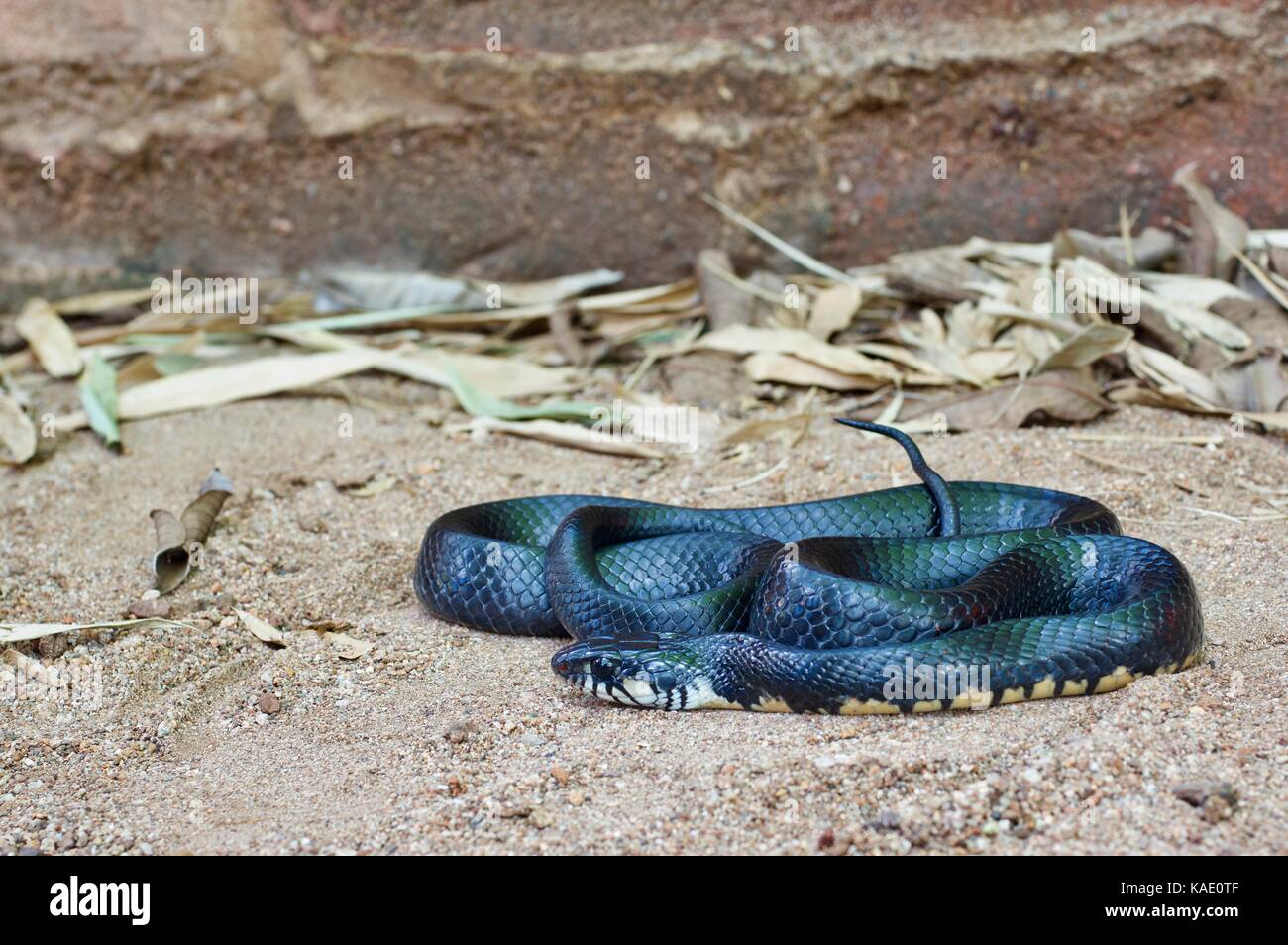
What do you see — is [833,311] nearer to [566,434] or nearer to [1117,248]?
[1117,248]

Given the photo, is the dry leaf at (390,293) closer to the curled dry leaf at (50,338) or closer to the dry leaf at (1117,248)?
the curled dry leaf at (50,338)

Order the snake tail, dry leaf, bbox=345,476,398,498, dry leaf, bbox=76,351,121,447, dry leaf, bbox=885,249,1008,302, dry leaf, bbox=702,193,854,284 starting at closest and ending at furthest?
the snake tail
dry leaf, bbox=345,476,398,498
dry leaf, bbox=76,351,121,447
dry leaf, bbox=885,249,1008,302
dry leaf, bbox=702,193,854,284

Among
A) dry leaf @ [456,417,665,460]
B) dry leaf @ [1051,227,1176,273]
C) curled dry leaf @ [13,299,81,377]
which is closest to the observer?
dry leaf @ [456,417,665,460]

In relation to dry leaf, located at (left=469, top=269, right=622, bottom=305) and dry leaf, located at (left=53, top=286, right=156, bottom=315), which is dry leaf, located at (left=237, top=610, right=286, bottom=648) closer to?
dry leaf, located at (left=469, top=269, right=622, bottom=305)

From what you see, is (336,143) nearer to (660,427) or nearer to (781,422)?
(660,427)

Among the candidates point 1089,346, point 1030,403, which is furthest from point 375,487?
point 1089,346

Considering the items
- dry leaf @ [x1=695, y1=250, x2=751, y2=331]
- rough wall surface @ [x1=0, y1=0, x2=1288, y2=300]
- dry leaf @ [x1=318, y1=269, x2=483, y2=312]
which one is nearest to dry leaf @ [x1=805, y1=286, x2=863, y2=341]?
dry leaf @ [x1=695, y1=250, x2=751, y2=331]

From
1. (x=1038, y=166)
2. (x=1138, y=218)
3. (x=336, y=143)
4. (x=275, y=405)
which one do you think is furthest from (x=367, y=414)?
(x=1138, y=218)
